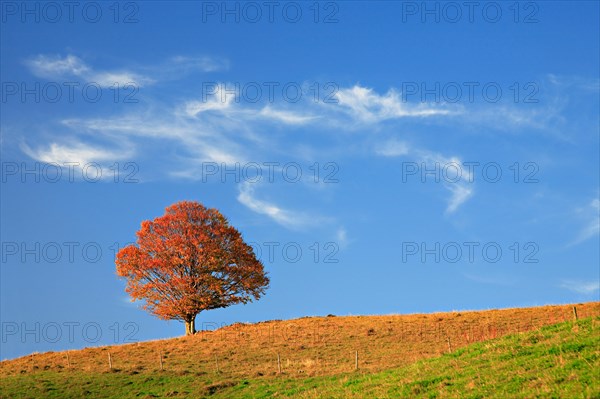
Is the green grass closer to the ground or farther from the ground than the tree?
closer to the ground

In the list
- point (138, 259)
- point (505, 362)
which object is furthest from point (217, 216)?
point (505, 362)

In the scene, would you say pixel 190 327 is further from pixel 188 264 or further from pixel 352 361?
pixel 352 361

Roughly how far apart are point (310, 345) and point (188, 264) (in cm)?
1881

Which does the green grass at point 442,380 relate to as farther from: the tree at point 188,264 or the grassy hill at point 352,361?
the tree at point 188,264

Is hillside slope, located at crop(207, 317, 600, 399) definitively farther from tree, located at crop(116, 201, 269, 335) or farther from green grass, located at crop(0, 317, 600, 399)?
tree, located at crop(116, 201, 269, 335)

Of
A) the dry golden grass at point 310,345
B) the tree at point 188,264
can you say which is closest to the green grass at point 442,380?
the dry golden grass at point 310,345

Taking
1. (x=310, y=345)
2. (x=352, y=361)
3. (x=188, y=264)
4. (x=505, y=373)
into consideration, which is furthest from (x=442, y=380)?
(x=188, y=264)

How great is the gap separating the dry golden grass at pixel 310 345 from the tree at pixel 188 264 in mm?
3773

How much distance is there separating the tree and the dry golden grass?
377cm

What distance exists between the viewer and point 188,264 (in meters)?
65.6

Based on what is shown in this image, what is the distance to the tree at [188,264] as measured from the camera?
65.0 meters

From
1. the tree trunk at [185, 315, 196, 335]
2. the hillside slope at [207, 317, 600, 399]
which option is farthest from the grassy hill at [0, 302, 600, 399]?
the tree trunk at [185, 315, 196, 335]

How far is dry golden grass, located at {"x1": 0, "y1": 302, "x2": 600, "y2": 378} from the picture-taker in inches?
1759

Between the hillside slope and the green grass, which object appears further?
the green grass
